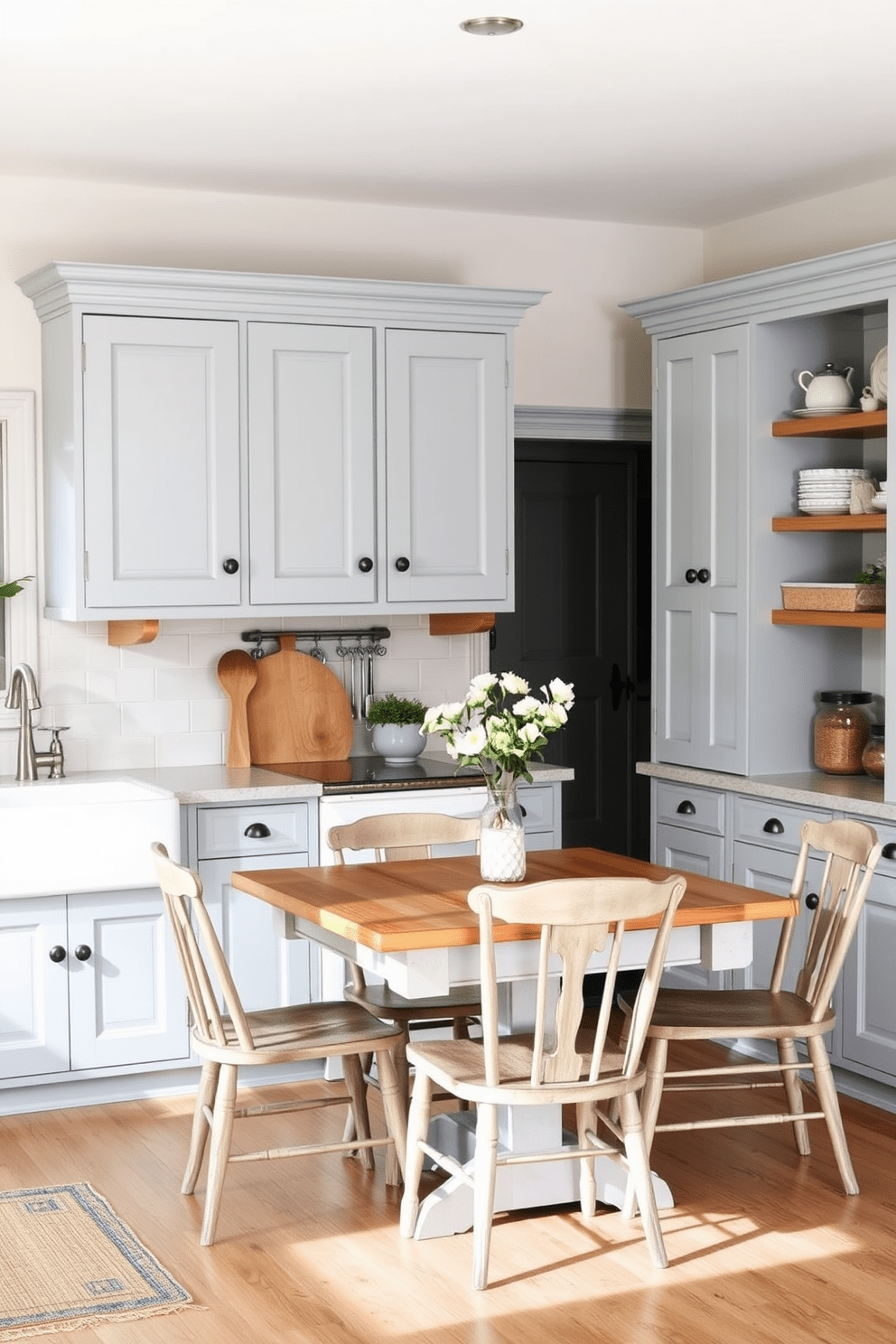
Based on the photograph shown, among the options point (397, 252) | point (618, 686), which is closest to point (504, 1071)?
point (618, 686)

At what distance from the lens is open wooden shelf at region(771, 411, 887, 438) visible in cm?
487

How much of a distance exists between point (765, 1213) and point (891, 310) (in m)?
2.48

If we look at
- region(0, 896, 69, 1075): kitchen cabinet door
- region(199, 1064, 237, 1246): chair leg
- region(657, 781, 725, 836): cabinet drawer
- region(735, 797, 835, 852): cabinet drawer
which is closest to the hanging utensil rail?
region(657, 781, 725, 836): cabinet drawer

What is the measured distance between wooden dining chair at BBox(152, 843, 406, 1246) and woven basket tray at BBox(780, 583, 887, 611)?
6.70 ft

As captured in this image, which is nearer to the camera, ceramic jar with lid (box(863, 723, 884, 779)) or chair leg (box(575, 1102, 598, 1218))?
chair leg (box(575, 1102, 598, 1218))

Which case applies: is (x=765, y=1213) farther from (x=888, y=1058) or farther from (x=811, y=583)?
(x=811, y=583)

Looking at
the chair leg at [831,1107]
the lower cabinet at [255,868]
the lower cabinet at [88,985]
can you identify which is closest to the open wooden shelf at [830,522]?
the chair leg at [831,1107]

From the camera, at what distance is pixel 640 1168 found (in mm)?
3475

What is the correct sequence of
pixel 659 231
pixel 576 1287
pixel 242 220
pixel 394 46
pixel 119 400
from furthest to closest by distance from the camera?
pixel 659 231, pixel 242 220, pixel 119 400, pixel 394 46, pixel 576 1287

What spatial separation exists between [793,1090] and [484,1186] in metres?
1.13

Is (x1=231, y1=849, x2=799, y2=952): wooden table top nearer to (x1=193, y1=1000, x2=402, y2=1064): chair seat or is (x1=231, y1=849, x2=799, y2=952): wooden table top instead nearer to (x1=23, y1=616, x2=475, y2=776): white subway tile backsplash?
(x1=193, y1=1000, x2=402, y2=1064): chair seat

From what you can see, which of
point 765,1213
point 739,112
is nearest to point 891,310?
point 739,112

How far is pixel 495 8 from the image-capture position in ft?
11.7

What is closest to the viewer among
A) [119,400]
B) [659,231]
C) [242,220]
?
[119,400]
